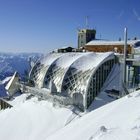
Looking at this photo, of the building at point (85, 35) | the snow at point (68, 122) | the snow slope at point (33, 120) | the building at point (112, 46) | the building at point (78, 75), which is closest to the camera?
the snow at point (68, 122)

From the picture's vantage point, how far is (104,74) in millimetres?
Answer: 33844

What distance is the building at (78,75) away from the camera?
1262 inches

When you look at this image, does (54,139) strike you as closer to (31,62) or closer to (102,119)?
(102,119)

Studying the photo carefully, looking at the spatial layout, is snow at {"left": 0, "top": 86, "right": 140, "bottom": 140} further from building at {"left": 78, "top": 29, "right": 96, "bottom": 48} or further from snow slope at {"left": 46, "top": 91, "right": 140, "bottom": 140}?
building at {"left": 78, "top": 29, "right": 96, "bottom": 48}

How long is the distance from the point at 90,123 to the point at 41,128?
553 inches

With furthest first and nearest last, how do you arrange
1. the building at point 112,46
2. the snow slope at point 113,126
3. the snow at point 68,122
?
1. the building at point 112,46
2. the snow at point 68,122
3. the snow slope at point 113,126

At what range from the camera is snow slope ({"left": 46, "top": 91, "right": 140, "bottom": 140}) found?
1055 cm

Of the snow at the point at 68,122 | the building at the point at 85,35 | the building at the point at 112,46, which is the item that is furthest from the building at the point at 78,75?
the building at the point at 85,35

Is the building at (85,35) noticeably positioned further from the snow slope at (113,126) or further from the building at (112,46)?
the snow slope at (113,126)

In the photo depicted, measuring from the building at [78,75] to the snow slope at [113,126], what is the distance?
1587 cm

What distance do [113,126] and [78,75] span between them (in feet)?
74.6

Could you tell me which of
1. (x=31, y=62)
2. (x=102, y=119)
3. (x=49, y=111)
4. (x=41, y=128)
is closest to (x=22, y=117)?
(x=49, y=111)

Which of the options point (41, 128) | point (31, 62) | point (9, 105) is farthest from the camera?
point (31, 62)

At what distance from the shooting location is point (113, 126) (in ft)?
39.4
